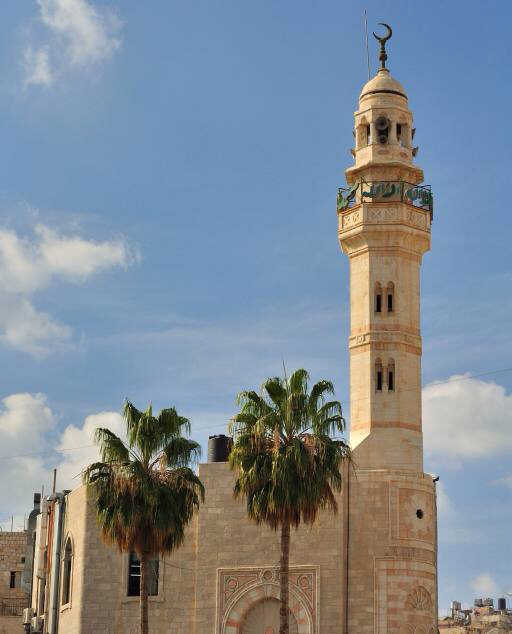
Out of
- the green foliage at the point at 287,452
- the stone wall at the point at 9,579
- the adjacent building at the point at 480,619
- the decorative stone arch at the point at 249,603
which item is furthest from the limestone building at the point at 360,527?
the adjacent building at the point at 480,619

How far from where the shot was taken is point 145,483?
37.8 meters

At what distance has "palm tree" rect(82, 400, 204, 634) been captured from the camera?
37750 mm

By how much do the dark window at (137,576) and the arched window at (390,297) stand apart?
1342 centimetres

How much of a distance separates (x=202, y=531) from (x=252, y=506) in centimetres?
883

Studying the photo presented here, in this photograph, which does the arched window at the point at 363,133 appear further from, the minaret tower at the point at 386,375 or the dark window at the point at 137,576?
the dark window at the point at 137,576

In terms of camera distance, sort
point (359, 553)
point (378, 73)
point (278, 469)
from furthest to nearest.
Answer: point (378, 73) → point (359, 553) → point (278, 469)

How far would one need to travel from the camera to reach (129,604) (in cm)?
4634

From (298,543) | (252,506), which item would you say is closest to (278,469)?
(252,506)

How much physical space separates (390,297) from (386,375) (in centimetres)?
326

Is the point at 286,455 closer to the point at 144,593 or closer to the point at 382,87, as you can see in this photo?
the point at 144,593

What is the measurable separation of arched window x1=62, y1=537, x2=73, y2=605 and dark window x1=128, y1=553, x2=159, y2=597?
11.3 feet

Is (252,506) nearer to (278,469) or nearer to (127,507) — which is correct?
(278,469)

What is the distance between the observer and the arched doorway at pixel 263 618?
4509 centimetres

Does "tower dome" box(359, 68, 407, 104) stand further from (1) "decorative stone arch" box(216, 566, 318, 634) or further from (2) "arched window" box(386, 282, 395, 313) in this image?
(1) "decorative stone arch" box(216, 566, 318, 634)
